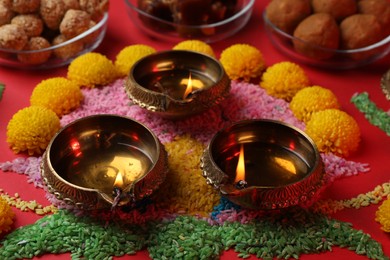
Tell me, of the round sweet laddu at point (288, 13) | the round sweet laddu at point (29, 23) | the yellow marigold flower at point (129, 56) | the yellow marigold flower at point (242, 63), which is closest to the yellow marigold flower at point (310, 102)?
the yellow marigold flower at point (242, 63)

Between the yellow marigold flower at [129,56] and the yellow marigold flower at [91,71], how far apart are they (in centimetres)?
3

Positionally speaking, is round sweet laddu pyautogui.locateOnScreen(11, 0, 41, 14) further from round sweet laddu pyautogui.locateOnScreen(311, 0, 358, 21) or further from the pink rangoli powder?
round sweet laddu pyautogui.locateOnScreen(311, 0, 358, 21)

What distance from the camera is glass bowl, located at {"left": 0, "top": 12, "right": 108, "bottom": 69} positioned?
1.20 meters

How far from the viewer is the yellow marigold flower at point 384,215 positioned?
851 millimetres

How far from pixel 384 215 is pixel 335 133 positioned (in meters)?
0.19

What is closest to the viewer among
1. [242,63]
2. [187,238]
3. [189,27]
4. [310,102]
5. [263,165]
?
[187,238]

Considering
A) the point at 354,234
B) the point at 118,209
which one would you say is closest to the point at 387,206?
the point at 354,234

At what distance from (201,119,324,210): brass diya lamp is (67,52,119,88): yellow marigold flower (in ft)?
1.16

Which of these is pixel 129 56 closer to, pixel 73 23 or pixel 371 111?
pixel 73 23

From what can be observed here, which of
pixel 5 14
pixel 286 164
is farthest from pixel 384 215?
pixel 5 14

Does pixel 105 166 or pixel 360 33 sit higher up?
pixel 360 33

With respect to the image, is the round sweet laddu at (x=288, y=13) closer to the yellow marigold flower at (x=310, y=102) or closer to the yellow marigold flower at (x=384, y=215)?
the yellow marigold flower at (x=310, y=102)

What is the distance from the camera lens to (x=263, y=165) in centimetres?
93

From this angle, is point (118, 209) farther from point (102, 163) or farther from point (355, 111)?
point (355, 111)
